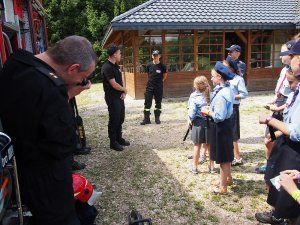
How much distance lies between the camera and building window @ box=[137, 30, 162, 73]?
36.6 ft

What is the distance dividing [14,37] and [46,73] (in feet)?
5.09

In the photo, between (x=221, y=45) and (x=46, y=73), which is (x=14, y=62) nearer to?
(x=46, y=73)

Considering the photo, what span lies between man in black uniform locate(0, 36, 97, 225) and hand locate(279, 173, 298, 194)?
1322 mm

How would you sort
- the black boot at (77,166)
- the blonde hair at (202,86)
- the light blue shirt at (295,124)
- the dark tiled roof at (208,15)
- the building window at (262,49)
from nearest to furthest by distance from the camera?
the light blue shirt at (295,124)
the blonde hair at (202,86)
the black boot at (77,166)
the dark tiled roof at (208,15)
the building window at (262,49)

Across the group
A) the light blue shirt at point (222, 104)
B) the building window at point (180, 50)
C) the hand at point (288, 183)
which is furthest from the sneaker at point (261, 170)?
the building window at point (180, 50)

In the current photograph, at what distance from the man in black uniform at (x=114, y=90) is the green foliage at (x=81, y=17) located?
58.6 ft

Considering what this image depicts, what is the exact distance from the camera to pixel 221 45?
12.3m

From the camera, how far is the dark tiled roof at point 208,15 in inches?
414

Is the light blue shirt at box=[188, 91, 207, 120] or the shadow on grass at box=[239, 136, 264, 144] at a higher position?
the light blue shirt at box=[188, 91, 207, 120]

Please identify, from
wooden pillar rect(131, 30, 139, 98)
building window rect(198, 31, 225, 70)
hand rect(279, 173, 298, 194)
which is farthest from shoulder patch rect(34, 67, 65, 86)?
building window rect(198, 31, 225, 70)

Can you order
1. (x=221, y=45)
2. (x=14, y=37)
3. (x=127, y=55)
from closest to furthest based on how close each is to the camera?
(x=14, y=37) < (x=221, y=45) < (x=127, y=55)

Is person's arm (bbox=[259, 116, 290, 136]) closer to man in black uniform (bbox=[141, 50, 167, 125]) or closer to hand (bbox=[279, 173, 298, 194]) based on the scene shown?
hand (bbox=[279, 173, 298, 194])

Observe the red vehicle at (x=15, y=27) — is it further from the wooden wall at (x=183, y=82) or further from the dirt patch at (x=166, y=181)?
the wooden wall at (x=183, y=82)

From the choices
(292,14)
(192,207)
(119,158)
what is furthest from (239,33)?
(192,207)
